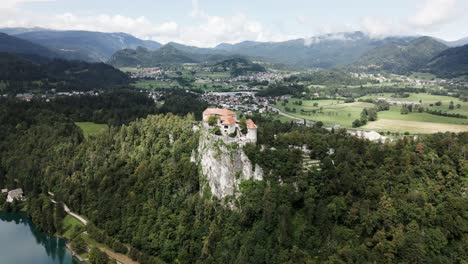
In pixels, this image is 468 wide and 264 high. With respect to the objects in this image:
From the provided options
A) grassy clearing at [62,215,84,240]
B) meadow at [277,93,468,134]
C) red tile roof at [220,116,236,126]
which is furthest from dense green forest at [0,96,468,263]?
meadow at [277,93,468,134]

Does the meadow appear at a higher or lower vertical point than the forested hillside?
lower

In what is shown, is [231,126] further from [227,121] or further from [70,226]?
[70,226]

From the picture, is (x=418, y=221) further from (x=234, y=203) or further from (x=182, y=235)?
(x=182, y=235)

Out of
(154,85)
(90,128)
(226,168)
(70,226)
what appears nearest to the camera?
(226,168)

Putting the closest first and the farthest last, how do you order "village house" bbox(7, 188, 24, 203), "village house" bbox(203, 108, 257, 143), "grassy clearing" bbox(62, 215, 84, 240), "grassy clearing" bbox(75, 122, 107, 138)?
"village house" bbox(203, 108, 257, 143), "grassy clearing" bbox(62, 215, 84, 240), "village house" bbox(7, 188, 24, 203), "grassy clearing" bbox(75, 122, 107, 138)

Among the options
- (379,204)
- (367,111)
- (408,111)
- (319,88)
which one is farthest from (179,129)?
(319,88)

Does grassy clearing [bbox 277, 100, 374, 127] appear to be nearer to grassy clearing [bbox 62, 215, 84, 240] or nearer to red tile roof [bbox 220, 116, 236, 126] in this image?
red tile roof [bbox 220, 116, 236, 126]

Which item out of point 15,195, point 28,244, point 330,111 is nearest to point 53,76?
point 15,195
